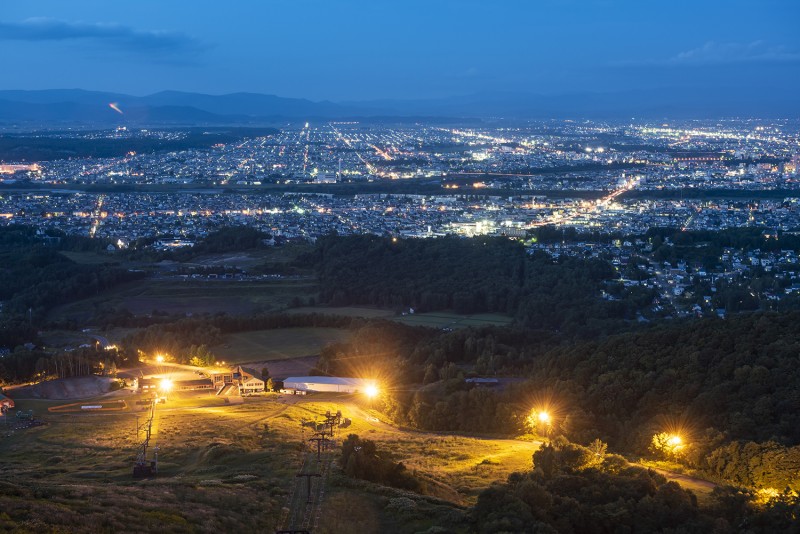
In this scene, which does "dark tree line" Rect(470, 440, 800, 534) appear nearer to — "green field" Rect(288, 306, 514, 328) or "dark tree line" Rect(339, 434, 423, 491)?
"dark tree line" Rect(339, 434, 423, 491)

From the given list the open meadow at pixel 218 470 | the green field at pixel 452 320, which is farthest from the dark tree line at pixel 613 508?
the green field at pixel 452 320

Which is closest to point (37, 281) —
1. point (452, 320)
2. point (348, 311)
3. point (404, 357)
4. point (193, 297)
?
point (193, 297)

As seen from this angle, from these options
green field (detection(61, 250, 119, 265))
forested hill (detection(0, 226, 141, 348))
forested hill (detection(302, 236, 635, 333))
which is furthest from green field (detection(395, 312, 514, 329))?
Result: green field (detection(61, 250, 119, 265))

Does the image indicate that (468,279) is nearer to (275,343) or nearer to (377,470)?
(275,343)

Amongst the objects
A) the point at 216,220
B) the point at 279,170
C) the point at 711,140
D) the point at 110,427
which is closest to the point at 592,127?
the point at 711,140

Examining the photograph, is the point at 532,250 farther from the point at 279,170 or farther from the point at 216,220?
the point at 279,170

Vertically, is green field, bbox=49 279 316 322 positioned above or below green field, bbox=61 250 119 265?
below
